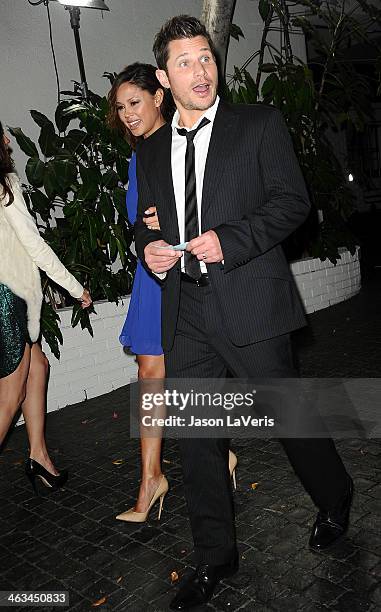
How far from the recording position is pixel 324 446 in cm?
249

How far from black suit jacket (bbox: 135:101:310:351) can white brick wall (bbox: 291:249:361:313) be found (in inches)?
216

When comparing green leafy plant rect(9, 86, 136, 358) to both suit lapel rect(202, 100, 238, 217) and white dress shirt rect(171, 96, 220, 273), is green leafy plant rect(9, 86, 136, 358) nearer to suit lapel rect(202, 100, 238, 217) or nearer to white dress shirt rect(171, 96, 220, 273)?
white dress shirt rect(171, 96, 220, 273)

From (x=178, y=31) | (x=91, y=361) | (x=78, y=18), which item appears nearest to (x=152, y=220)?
(x=178, y=31)

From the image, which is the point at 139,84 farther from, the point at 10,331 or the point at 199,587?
the point at 199,587

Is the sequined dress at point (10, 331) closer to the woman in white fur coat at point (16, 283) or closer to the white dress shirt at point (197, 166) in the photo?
the woman in white fur coat at point (16, 283)

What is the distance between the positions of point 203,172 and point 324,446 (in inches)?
43.7

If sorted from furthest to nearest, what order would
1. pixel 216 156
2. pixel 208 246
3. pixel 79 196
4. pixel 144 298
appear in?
pixel 79 196
pixel 144 298
pixel 216 156
pixel 208 246

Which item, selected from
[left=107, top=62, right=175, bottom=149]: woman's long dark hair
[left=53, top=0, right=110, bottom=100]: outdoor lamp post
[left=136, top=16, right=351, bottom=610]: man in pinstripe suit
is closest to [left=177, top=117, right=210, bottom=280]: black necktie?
[left=136, top=16, right=351, bottom=610]: man in pinstripe suit

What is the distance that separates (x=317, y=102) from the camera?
25.2 feet

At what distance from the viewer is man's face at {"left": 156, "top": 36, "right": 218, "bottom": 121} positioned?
2.38m

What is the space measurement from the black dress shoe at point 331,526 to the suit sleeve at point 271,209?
1072mm

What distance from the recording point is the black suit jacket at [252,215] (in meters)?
2.29

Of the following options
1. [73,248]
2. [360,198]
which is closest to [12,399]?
[73,248]

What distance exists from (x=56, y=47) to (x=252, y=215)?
14.5 feet
